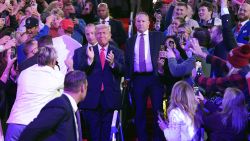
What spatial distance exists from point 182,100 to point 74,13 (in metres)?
6.20

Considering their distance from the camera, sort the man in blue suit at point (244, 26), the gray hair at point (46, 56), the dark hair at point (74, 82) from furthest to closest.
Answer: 1. the man in blue suit at point (244, 26)
2. the gray hair at point (46, 56)
3. the dark hair at point (74, 82)

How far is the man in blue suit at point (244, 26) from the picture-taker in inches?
370

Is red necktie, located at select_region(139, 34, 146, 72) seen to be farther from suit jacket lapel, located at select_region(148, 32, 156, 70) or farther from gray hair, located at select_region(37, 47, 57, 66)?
gray hair, located at select_region(37, 47, 57, 66)

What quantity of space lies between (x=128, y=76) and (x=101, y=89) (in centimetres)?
59

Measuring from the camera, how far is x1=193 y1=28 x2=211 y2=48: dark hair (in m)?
9.22

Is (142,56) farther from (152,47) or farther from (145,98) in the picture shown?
(145,98)

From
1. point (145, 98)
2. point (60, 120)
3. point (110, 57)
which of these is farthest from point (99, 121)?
point (60, 120)

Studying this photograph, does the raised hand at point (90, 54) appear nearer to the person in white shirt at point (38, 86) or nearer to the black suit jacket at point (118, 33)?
the person in white shirt at point (38, 86)

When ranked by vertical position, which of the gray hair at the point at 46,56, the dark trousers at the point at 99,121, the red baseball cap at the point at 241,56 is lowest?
the dark trousers at the point at 99,121

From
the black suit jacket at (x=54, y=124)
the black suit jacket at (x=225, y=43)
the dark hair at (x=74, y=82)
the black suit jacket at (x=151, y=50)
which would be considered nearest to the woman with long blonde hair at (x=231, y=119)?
the black suit jacket at (x=225, y=43)

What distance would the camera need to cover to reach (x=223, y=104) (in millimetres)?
6652

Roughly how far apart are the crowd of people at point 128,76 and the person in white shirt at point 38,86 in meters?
0.01

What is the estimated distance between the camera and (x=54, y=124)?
5.37 metres

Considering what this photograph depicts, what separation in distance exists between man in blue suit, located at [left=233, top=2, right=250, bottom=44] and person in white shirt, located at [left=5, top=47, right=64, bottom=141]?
3657mm
